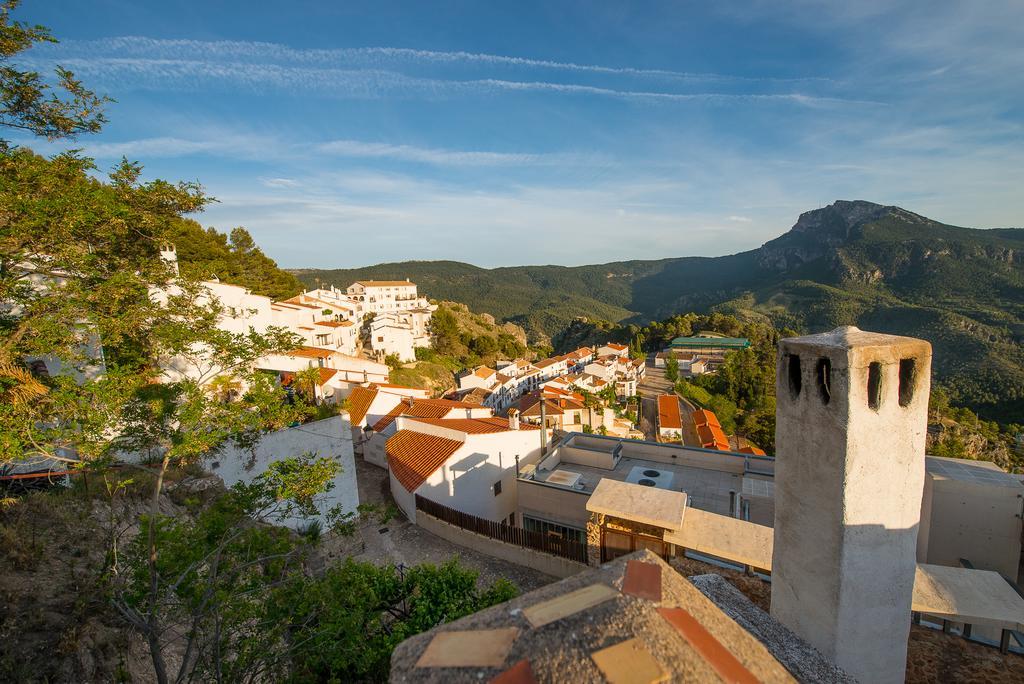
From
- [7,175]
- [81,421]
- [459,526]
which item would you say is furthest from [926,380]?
[7,175]

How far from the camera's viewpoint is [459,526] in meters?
12.6

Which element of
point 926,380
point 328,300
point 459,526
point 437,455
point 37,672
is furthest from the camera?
point 328,300

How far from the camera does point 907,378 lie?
4.13 m

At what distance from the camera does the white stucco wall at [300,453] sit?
445 inches

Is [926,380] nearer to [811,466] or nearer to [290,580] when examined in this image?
[811,466]

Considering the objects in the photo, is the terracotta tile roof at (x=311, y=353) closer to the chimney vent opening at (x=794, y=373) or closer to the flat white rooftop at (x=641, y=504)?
the flat white rooftop at (x=641, y=504)

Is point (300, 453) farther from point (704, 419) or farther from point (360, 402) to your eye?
point (704, 419)

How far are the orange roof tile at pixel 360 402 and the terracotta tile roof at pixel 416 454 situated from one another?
5262 mm

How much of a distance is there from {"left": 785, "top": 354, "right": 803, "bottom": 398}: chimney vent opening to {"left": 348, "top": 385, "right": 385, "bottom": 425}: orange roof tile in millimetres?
20154

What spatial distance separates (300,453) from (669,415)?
33.9m

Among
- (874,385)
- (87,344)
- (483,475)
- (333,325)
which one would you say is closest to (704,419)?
(483,475)

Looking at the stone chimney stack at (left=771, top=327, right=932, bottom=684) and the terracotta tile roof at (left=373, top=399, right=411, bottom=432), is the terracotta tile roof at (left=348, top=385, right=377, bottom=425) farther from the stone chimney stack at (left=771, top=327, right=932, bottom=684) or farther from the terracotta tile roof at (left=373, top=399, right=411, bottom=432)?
the stone chimney stack at (left=771, top=327, right=932, bottom=684)

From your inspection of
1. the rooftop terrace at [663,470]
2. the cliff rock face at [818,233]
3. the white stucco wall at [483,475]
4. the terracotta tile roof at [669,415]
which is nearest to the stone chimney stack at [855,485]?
the rooftop terrace at [663,470]

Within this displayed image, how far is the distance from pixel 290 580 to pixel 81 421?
11.3 feet
